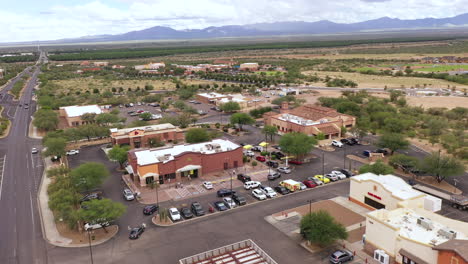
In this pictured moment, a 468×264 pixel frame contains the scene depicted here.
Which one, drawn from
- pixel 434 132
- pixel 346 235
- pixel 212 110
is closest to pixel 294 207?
pixel 346 235

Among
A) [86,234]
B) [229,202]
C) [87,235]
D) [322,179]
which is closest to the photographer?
[87,235]

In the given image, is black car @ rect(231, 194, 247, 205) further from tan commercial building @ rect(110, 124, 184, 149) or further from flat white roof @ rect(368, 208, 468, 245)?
tan commercial building @ rect(110, 124, 184, 149)

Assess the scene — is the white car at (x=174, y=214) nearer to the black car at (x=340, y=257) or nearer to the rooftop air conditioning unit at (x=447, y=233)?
the black car at (x=340, y=257)

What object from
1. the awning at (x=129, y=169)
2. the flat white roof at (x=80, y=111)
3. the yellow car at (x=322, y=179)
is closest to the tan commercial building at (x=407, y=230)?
the yellow car at (x=322, y=179)

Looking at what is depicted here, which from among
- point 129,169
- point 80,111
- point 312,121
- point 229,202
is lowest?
point 229,202

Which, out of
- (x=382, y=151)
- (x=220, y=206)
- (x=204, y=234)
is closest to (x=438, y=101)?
(x=382, y=151)

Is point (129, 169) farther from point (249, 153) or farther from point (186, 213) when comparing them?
point (249, 153)
